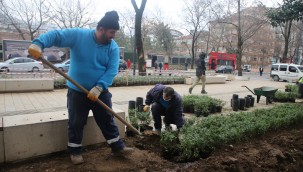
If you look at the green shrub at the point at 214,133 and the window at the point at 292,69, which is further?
the window at the point at 292,69

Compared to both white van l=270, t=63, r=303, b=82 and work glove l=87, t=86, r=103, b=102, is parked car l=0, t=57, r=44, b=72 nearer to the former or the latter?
work glove l=87, t=86, r=103, b=102

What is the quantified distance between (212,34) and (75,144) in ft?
152

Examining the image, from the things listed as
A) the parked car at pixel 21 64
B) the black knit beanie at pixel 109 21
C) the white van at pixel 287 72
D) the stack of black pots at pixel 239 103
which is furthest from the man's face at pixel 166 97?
the white van at pixel 287 72

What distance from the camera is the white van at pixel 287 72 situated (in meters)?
22.2

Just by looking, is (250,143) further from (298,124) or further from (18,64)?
(18,64)

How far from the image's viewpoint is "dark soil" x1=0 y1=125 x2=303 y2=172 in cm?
312

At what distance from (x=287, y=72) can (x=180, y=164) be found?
22.8m

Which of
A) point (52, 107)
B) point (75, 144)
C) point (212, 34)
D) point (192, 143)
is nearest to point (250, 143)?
point (192, 143)

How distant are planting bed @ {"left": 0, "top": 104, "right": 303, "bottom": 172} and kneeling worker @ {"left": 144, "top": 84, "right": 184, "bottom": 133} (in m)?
0.56

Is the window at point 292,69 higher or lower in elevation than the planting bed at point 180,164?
higher

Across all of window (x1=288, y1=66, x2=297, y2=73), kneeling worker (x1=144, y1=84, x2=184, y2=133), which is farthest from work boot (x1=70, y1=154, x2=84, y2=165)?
window (x1=288, y1=66, x2=297, y2=73)

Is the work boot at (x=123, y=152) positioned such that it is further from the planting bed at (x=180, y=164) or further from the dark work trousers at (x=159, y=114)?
the dark work trousers at (x=159, y=114)

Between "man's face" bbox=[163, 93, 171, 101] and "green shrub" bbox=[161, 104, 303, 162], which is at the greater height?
"man's face" bbox=[163, 93, 171, 101]

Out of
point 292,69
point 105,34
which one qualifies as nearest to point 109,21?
point 105,34
